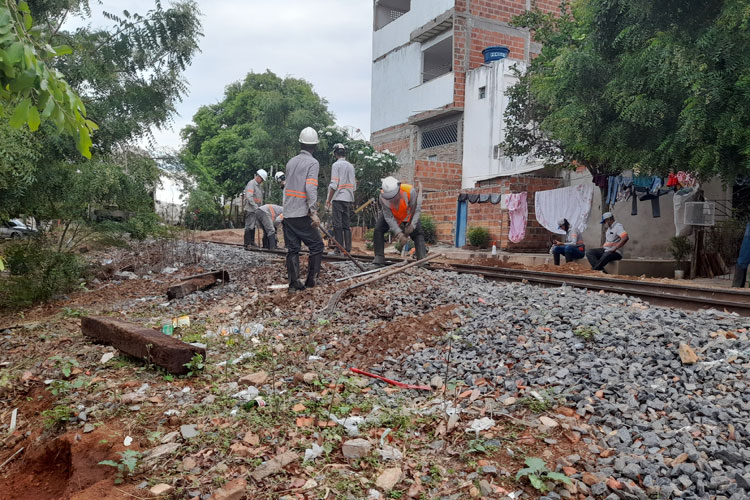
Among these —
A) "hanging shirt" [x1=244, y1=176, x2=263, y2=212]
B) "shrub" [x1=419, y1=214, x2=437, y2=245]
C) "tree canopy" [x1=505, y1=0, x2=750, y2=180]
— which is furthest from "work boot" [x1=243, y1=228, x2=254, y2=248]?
"tree canopy" [x1=505, y1=0, x2=750, y2=180]

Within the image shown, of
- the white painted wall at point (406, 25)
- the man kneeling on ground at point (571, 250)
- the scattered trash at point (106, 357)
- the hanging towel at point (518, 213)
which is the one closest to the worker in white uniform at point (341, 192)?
the man kneeling on ground at point (571, 250)

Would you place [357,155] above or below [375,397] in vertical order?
above

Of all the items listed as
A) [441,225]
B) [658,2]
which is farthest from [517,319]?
[441,225]

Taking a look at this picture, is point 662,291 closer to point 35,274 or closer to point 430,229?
point 35,274

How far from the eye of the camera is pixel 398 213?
8.76 m

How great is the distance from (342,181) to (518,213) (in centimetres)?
744

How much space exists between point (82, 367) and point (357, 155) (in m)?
17.8

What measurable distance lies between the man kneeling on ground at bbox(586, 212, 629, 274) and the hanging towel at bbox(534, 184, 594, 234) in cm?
262

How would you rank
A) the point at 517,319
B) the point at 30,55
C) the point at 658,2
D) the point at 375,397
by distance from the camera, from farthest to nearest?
the point at 658,2 < the point at 517,319 < the point at 375,397 < the point at 30,55

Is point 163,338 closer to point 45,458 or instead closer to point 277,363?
point 277,363

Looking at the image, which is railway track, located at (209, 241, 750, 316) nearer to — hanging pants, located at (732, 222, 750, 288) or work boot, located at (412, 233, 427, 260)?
work boot, located at (412, 233, 427, 260)

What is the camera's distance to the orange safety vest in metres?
8.59

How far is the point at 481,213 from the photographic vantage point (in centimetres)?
1708

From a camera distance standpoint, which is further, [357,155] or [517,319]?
[357,155]
